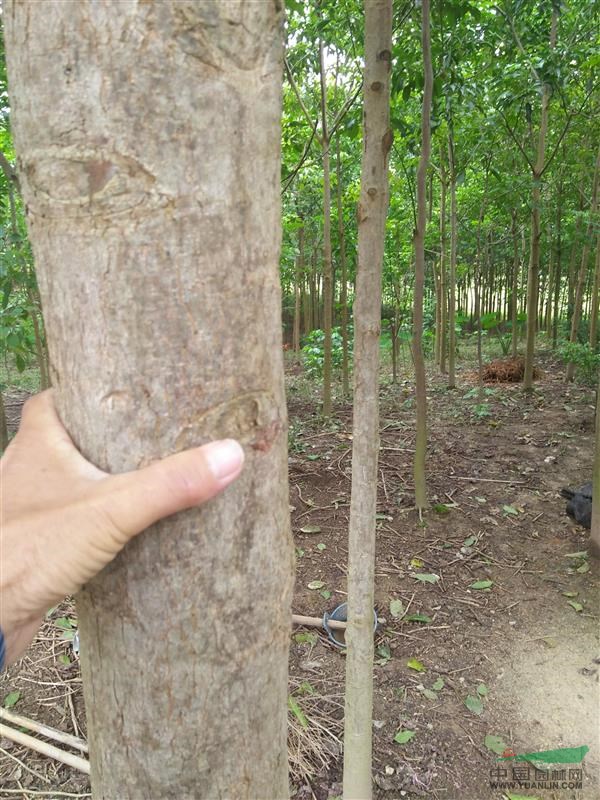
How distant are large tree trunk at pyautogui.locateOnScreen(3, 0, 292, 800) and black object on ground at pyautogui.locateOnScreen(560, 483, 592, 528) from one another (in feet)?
12.4

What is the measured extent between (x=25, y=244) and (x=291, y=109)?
3.75 metres

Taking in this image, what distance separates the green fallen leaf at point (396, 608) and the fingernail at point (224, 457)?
9.05 ft

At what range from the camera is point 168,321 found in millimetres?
630

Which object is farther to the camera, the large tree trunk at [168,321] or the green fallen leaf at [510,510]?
the green fallen leaf at [510,510]

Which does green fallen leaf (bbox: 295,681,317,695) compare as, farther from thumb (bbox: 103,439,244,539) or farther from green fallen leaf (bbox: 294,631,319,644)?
thumb (bbox: 103,439,244,539)

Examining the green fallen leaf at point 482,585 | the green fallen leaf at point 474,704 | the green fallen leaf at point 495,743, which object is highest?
the green fallen leaf at point 482,585

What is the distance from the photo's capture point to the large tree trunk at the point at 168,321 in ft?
1.97

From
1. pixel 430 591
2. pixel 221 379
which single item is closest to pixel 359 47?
pixel 430 591

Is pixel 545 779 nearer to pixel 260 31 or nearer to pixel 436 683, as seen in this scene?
pixel 436 683

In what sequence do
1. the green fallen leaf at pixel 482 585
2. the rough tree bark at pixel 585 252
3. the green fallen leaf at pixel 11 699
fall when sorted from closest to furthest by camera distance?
the green fallen leaf at pixel 11 699 < the green fallen leaf at pixel 482 585 < the rough tree bark at pixel 585 252

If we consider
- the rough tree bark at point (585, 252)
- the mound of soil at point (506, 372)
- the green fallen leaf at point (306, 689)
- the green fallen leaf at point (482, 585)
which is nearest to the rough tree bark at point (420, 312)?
the green fallen leaf at point (482, 585)

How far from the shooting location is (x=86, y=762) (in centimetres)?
198

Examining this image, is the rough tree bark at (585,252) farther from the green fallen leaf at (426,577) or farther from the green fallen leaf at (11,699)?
the green fallen leaf at (11,699)

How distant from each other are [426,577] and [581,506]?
1358 millimetres
